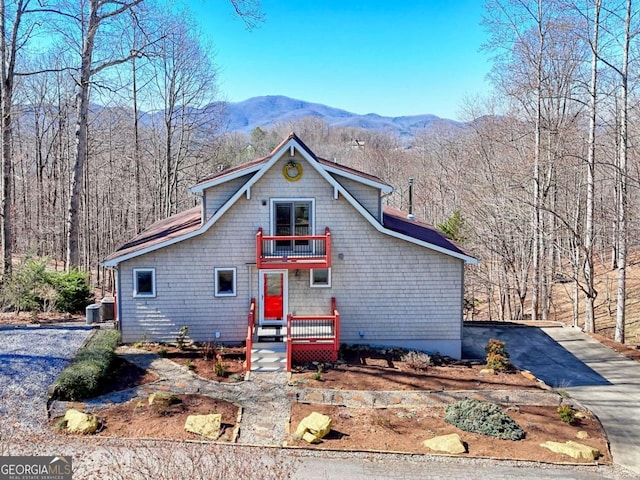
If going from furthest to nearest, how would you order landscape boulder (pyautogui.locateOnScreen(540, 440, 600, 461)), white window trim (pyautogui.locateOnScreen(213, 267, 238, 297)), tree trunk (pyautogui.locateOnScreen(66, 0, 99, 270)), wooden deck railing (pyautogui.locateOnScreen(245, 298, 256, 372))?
tree trunk (pyautogui.locateOnScreen(66, 0, 99, 270))
white window trim (pyautogui.locateOnScreen(213, 267, 238, 297))
wooden deck railing (pyautogui.locateOnScreen(245, 298, 256, 372))
landscape boulder (pyautogui.locateOnScreen(540, 440, 600, 461))

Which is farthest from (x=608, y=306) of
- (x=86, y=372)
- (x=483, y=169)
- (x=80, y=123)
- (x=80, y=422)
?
(x=80, y=123)

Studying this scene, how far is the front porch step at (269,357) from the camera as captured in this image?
46.5ft

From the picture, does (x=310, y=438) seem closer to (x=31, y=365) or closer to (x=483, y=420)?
(x=483, y=420)

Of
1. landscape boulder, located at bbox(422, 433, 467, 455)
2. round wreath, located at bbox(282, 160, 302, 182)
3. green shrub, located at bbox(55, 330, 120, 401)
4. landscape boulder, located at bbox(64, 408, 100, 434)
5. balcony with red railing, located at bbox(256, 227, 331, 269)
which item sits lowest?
landscape boulder, located at bbox(422, 433, 467, 455)

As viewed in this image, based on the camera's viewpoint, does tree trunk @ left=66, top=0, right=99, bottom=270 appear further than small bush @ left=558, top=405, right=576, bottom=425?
Yes

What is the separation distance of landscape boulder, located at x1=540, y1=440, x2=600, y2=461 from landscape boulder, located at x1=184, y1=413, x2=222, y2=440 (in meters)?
Answer: 6.75

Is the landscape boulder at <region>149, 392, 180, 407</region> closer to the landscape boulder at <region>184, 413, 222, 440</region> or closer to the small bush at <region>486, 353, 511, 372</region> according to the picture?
the landscape boulder at <region>184, 413, 222, 440</region>

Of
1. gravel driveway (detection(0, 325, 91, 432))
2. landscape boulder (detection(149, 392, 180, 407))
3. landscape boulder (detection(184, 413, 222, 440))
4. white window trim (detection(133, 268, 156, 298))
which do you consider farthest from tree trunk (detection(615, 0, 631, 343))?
gravel driveway (detection(0, 325, 91, 432))

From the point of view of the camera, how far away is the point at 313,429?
396 inches

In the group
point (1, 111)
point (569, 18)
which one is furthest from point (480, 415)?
point (1, 111)

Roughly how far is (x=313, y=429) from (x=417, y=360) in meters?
→ 5.68

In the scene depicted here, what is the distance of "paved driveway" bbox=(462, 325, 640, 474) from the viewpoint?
1108 centimetres

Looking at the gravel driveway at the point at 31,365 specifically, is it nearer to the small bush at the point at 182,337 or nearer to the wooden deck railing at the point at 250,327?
the small bush at the point at 182,337

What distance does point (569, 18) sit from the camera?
18.8 meters
